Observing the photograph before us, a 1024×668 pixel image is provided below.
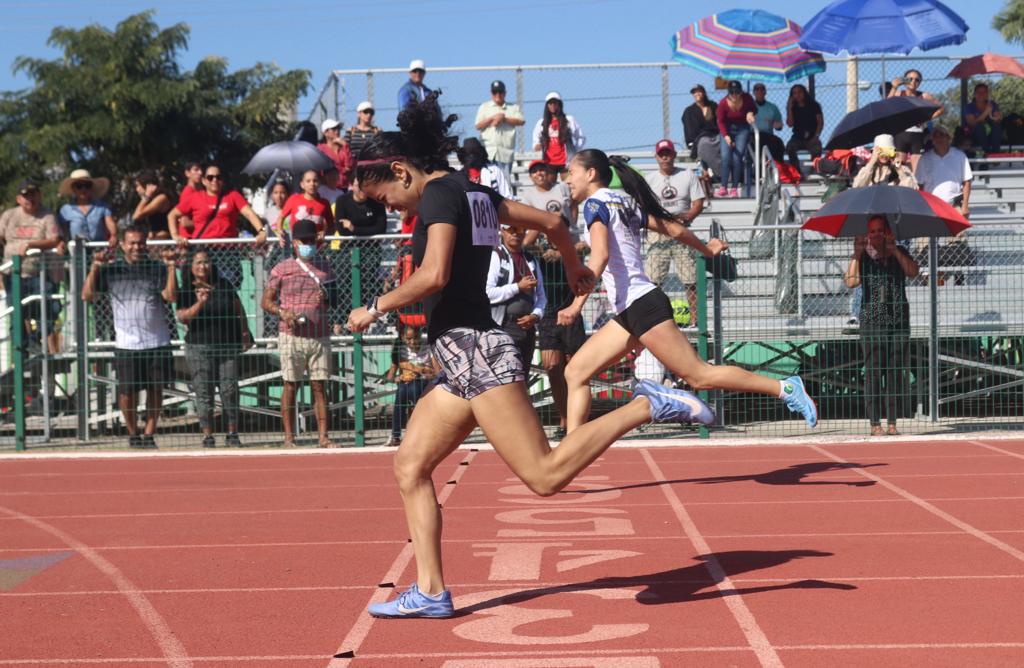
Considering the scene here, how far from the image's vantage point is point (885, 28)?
18.5 meters

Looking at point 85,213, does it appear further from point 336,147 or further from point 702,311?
point 702,311

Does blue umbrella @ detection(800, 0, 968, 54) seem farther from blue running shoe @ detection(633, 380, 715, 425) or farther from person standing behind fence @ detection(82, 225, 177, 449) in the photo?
blue running shoe @ detection(633, 380, 715, 425)

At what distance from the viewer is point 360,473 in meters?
11.5

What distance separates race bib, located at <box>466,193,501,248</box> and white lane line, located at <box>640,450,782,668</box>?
1.90 m

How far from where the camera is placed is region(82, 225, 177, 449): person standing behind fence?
13.4m

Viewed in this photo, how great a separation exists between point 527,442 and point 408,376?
25.2 ft

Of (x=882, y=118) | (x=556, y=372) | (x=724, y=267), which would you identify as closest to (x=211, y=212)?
(x=556, y=372)

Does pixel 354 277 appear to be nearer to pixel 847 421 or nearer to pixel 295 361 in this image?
pixel 295 361

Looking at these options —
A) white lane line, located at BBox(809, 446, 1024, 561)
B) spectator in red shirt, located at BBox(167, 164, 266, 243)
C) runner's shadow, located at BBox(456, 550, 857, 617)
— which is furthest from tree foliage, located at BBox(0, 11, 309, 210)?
runner's shadow, located at BBox(456, 550, 857, 617)

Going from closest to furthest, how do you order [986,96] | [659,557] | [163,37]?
[659,557]
[986,96]
[163,37]

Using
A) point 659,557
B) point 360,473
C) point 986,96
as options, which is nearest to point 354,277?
point 360,473

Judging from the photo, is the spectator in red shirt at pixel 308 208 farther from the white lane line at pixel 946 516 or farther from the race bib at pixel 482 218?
the race bib at pixel 482 218

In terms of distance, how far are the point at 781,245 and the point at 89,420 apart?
23.9ft

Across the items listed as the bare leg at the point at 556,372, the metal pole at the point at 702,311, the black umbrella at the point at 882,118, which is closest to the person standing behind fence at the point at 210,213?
the bare leg at the point at 556,372
